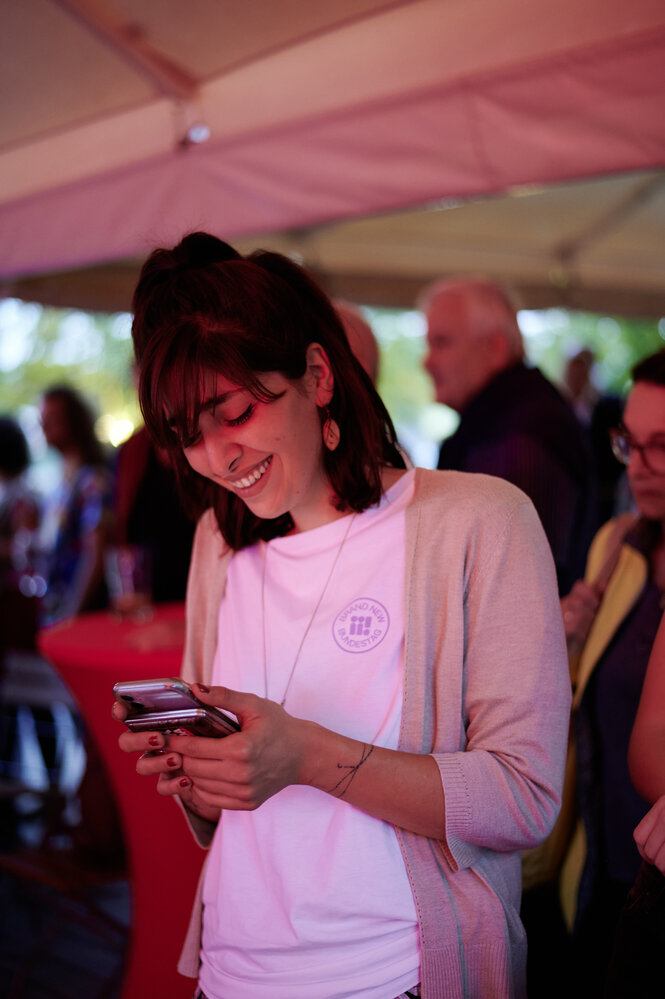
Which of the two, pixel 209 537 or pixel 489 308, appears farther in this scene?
pixel 489 308

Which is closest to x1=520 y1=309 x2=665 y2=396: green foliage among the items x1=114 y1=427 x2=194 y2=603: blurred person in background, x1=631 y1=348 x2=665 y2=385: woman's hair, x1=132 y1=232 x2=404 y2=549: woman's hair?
x1=114 y1=427 x2=194 y2=603: blurred person in background

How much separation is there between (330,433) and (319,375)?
0.32ft

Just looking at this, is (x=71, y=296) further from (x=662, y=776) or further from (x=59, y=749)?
(x=662, y=776)

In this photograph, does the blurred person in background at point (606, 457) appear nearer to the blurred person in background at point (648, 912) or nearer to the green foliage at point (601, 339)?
the blurred person in background at point (648, 912)

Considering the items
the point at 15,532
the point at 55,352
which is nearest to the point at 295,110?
the point at 15,532

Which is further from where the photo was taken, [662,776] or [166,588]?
[166,588]

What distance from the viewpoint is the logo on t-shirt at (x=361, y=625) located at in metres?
1.29

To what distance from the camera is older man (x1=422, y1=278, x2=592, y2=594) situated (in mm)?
2359

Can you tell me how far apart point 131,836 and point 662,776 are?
1505mm

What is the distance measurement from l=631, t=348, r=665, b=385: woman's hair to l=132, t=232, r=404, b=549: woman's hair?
58 cm

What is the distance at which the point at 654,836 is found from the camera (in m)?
1.16

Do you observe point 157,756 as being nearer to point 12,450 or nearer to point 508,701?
point 508,701

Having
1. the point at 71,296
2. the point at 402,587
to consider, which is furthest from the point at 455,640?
the point at 71,296

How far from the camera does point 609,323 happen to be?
14.3m
